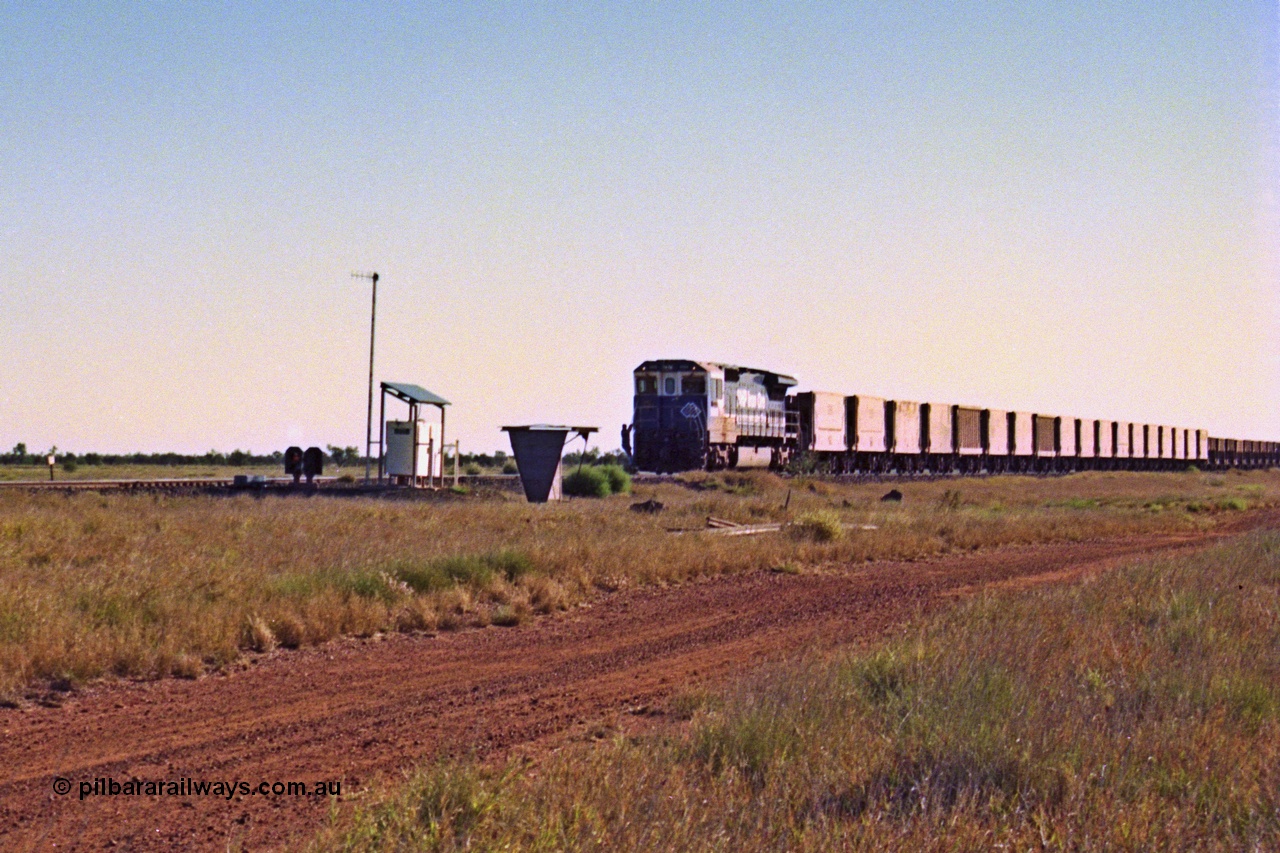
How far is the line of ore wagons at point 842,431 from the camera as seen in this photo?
40.2 m

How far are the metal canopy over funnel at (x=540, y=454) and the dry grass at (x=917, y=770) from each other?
19.0m

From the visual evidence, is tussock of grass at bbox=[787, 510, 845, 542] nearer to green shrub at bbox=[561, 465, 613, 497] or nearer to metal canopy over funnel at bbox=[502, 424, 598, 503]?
metal canopy over funnel at bbox=[502, 424, 598, 503]

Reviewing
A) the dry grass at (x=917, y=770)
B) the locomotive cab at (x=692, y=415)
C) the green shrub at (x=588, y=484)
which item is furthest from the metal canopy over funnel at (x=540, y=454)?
the dry grass at (x=917, y=770)

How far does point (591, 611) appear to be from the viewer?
1308 cm

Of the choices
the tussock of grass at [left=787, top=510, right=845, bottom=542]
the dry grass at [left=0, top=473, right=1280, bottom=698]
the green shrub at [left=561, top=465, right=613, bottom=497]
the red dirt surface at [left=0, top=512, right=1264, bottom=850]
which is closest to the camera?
the red dirt surface at [left=0, top=512, right=1264, bottom=850]

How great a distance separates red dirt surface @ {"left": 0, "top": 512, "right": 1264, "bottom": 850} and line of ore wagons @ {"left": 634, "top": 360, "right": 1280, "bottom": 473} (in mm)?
26346

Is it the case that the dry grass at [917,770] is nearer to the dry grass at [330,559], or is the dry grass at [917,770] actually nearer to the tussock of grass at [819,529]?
the dry grass at [330,559]

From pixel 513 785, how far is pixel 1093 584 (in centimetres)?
1051

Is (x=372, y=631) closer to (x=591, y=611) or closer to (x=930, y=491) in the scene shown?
(x=591, y=611)

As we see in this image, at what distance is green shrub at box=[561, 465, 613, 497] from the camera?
109 ft

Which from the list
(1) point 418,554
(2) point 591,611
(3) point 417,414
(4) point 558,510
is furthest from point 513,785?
(3) point 417,414

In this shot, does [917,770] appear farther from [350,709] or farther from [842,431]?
[842,431]

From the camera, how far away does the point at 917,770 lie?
5730 mm

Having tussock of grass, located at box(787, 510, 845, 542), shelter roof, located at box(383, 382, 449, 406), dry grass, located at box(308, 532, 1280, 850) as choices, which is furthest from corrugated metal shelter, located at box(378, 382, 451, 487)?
dry grass, located at box(308, 532, 1280, 850)
